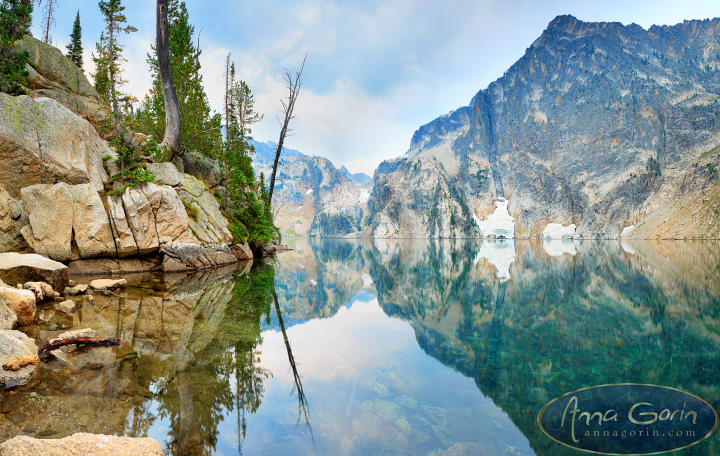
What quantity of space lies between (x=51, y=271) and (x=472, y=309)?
591 inches

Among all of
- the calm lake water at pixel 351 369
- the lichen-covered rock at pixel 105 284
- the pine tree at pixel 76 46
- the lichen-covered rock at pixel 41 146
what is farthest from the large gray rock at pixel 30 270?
the pine tree at pixel 76 46

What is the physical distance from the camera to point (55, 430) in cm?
→ 383

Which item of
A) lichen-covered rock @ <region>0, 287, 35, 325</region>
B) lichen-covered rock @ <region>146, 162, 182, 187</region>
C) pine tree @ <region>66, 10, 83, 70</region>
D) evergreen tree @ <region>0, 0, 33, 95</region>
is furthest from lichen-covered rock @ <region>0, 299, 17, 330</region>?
pine tree @ <region>66, 10, 83, 70</region>

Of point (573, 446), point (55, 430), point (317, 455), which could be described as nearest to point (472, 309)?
point (573, 446)

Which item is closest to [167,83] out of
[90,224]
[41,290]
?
[90,224]

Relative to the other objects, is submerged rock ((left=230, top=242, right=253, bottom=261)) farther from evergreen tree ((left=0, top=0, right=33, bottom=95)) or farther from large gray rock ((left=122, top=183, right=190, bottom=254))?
evergreen tree ((left=0, top=0, right=33, bottom=95))

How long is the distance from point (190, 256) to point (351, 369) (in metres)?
17.6

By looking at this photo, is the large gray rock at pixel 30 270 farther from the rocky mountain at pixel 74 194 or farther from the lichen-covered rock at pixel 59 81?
the lichen-covered rock at pixel 59 81

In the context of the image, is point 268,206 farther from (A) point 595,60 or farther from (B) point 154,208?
(A) point 595,60

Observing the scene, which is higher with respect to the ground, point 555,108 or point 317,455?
Answer: point 555,108

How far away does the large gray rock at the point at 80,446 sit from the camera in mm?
2631

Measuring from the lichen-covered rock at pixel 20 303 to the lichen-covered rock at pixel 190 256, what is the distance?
11.3 m

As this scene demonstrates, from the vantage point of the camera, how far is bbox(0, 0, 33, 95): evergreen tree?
1581cm

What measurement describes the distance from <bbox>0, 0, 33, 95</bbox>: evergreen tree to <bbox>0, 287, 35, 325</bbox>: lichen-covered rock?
14228 mm
